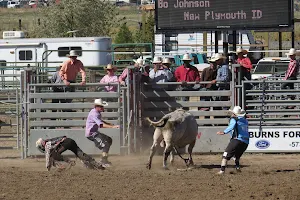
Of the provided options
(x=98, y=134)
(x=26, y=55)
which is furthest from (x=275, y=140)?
(x=26, y=55)

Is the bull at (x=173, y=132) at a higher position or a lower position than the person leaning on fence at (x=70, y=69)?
lower

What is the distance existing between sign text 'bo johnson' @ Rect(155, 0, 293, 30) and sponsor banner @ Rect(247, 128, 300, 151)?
21.6 ft

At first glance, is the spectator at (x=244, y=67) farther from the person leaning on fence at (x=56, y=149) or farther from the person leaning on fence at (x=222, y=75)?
the person leaning on fence at (x=56, y=149)

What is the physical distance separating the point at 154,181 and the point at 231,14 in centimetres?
1064

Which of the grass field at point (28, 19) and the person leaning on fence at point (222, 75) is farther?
the grass field at point (28, 19)

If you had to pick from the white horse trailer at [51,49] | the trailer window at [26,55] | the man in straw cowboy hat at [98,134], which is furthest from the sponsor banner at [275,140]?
the trailer window at [26,55]

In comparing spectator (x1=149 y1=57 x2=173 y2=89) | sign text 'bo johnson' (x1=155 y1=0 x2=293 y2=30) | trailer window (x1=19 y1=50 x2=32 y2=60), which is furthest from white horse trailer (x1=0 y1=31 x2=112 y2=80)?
spectator (x1=149 y1=57 x2=173 y2=89)

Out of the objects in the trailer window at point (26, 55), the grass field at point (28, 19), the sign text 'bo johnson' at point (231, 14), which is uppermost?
the grass field at point (28, 19)

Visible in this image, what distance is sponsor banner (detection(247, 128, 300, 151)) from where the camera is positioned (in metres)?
17.6

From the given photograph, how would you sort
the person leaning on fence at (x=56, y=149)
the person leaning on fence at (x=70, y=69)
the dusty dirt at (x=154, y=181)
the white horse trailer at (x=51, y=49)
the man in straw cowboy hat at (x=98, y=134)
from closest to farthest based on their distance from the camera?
1. the dusty dirt at (x=154, y=181)
2. the person leaning on fence at (x=56, y=149)
3. the man in straw cowboy hat at (x=98, y=134)
4. the person leaning on fence at (x=70, y=69)
5. the white horse trailer at (x=51, y=49)

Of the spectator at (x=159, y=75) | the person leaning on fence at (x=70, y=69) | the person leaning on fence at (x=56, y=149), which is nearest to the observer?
the person leaning on fence at (x=56, y=149)

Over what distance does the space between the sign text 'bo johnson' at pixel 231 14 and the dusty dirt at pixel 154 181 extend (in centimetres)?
741

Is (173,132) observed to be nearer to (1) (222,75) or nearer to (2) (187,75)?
(1) (222,75)

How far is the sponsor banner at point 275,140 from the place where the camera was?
57.8 feet
